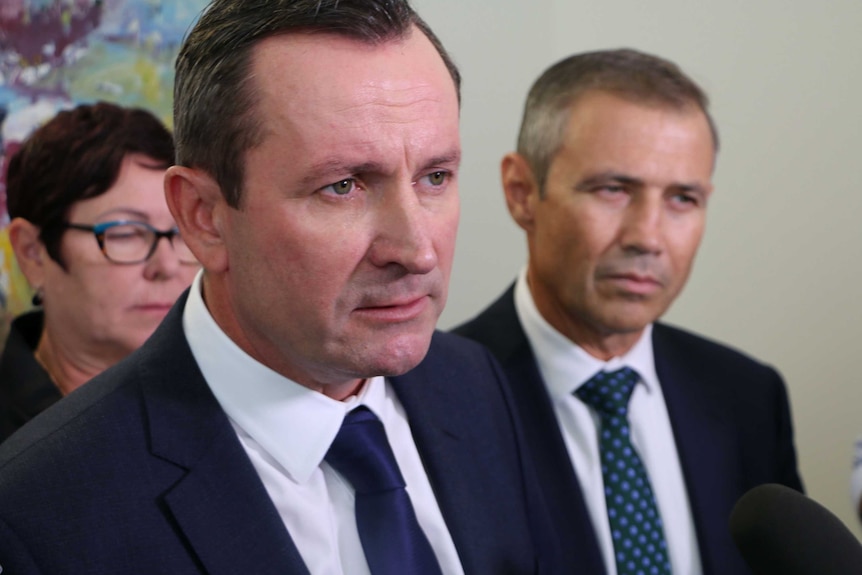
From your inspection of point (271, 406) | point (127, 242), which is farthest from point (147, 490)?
point (127, 242)

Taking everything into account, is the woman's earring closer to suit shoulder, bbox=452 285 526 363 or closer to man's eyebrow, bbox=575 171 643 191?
suit shoulder, bbox=452 285 526 363

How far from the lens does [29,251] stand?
6.38ft

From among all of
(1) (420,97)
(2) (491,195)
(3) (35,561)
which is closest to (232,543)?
(3) (35,561)

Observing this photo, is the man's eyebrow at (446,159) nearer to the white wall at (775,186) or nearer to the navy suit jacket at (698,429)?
the navy suit jacket at (698,429)

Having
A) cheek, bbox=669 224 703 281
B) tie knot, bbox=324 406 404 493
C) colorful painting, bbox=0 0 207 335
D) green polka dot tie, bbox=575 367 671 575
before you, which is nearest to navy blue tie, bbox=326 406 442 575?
tie knot, bbox=324 406 404 493

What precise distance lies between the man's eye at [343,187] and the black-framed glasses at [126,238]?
32.6 inches

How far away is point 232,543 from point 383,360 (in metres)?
0.26

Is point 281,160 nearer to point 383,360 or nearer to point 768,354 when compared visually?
point 383,360

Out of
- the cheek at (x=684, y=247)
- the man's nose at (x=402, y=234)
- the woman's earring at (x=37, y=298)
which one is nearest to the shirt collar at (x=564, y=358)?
the cheek at (x=684, y=247)

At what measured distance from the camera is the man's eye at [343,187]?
117 cm

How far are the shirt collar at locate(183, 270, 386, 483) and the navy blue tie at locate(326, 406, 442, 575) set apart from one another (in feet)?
0.09

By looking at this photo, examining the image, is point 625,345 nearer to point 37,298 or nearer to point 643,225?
point 643,225

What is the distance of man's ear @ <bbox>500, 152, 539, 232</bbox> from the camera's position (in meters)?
2.07

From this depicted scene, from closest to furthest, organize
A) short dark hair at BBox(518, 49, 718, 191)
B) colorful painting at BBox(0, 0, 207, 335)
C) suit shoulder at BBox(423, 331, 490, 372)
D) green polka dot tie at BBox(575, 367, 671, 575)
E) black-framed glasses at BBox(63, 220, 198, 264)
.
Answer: suit shoulder at BBox(423, 331, 490, 372) → green polka dot tie at BBox(575, 367, 671, 575) → black-framed glasses at BBox(63, 220, 198, 264) → short dark hair at BBox(518, 49, 718, 191) → colorful painting at BBox(0, 0, 207, 335)
